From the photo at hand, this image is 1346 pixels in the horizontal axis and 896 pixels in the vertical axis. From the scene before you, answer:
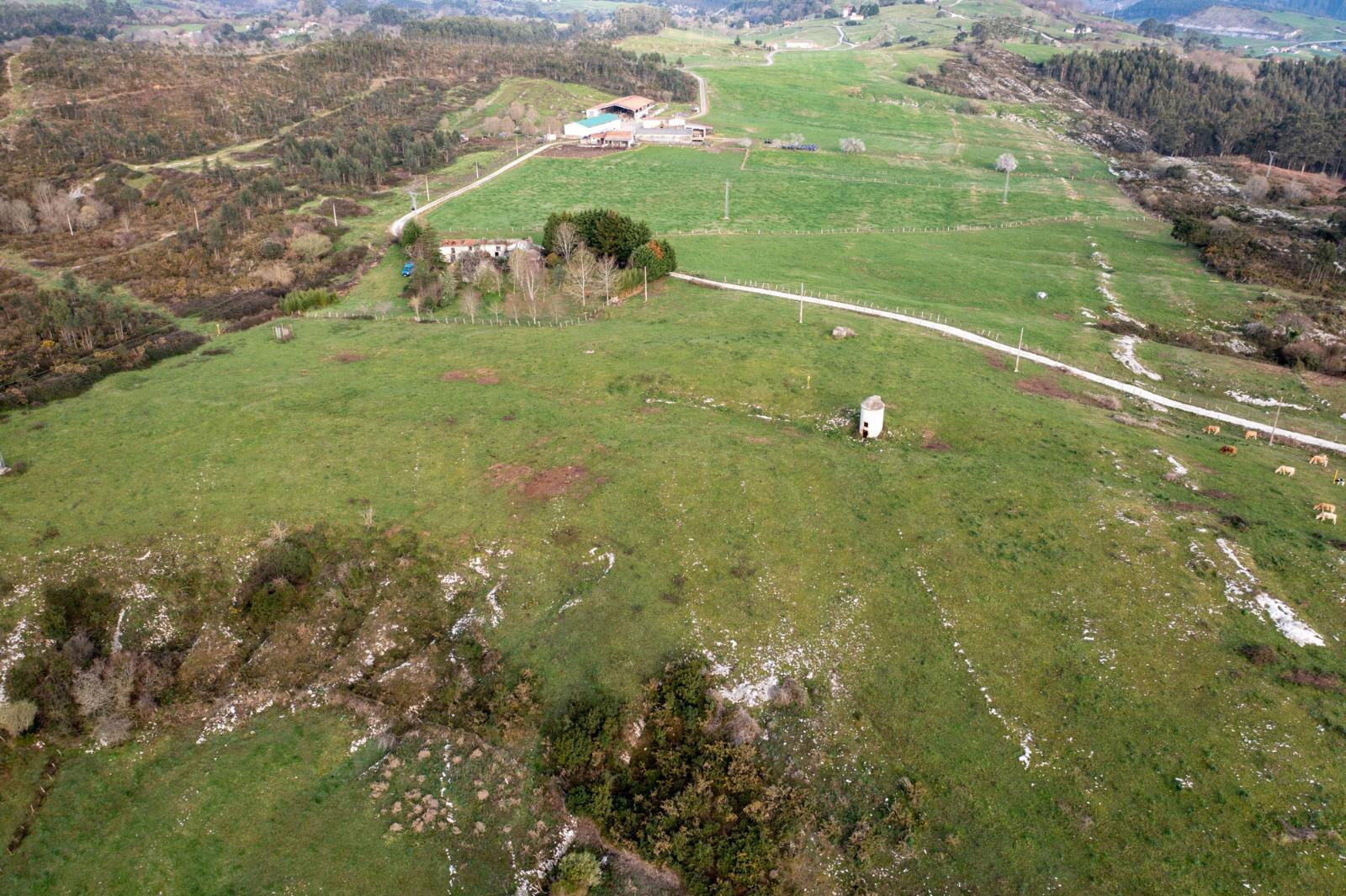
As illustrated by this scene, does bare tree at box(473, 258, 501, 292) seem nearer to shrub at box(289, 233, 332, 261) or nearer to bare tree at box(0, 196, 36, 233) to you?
shrub at box(289, 233, 332, 261)

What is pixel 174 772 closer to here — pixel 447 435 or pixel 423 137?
pixel 447 435

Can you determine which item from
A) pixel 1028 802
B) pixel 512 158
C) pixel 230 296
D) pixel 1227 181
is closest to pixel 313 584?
pixel 1028 802

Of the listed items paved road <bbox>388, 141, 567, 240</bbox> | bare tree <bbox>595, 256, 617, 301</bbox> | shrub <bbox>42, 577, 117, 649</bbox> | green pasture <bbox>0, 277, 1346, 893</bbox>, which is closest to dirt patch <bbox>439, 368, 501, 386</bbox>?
green pasture <bbox>0, 277, 1346, 893</bbox>

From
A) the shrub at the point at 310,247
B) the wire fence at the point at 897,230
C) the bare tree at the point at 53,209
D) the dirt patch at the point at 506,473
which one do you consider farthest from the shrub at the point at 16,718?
the bare tree at the point at 53,209

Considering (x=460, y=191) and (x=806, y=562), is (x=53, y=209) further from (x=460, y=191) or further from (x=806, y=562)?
(x=806, y=562)

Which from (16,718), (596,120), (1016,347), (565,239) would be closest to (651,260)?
(565,239)

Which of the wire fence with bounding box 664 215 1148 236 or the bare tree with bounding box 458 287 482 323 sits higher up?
the wire fence with bounding box 664 215 1148 236

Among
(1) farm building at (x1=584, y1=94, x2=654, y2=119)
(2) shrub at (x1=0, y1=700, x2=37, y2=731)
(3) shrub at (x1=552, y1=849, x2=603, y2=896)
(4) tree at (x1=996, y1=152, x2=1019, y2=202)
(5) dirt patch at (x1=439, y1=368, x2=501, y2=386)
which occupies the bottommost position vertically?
(3) shrub at (x1=552, y1=849, x2=603, y2=896)
